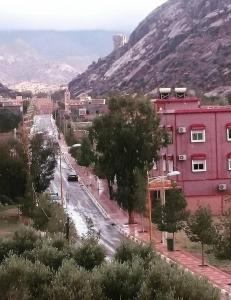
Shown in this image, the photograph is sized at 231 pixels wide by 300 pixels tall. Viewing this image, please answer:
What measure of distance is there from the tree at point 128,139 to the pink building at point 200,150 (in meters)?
4.44

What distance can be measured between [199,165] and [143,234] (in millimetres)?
12209

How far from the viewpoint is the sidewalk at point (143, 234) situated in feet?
97.9

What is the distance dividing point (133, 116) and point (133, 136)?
4.97ft

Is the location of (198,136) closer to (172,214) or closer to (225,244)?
(172,214)

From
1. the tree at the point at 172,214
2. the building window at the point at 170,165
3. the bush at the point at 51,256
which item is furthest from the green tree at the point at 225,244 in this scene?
the building window at the point at 170,165

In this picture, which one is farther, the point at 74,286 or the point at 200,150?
the point at 200,150

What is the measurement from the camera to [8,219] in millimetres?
53750

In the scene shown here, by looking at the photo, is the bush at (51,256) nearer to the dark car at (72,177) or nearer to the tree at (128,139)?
the tree at (128,139)

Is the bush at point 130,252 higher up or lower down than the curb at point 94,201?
higher up

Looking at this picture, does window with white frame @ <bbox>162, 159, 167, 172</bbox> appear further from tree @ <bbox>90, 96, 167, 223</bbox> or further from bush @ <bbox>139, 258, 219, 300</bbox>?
bush @ <bbox>139, 258, 219, 300</bbox>

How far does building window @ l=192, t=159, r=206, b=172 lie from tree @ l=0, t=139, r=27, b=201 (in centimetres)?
1441

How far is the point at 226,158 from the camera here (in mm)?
55812

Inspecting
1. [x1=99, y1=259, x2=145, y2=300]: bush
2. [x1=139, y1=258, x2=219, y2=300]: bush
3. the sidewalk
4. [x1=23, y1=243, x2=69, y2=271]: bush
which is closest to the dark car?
the sidewalk

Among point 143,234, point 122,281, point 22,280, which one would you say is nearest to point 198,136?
point 143,234
